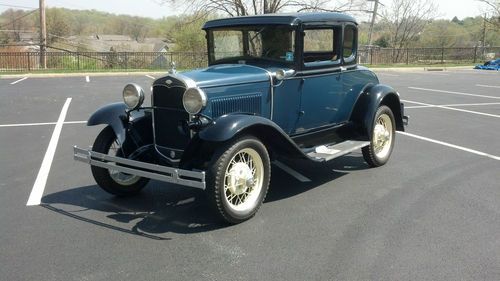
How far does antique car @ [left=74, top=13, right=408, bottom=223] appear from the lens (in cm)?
417

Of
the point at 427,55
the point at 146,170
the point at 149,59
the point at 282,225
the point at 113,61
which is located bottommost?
the point at 282,225

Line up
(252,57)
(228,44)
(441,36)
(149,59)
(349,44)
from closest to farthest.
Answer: (252,57) → (228,44) → (349,44) → (149,59) → (441,36)

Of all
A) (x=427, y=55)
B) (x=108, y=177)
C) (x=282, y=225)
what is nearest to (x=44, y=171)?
(x=108, y=177)

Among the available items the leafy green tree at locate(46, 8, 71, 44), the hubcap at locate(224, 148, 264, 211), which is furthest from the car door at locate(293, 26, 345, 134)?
the leafy green tree at locate(46, 8, 71, 44)

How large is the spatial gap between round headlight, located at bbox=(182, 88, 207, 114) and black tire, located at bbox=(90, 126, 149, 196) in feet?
3.43

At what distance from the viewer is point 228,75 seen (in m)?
4.66

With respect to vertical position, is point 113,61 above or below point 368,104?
above

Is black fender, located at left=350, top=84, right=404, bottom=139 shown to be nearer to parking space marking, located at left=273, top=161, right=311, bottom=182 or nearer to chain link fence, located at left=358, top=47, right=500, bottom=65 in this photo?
parking space marking, located at left=273, top=161, right=311, bottom=182

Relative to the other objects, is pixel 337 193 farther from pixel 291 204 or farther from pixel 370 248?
pixel 370 248

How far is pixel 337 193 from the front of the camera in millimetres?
A: 5105

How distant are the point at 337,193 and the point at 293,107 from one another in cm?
102

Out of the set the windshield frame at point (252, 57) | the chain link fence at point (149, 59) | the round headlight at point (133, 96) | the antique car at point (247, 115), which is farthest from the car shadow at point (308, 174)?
the chain link fence at point (149, 59)

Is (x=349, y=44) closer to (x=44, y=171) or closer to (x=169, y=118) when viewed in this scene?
(x=169, y=118)

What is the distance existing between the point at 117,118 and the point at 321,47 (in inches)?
98.8
